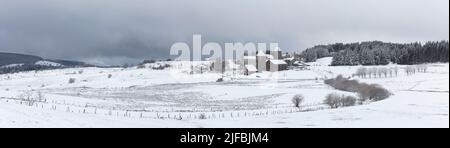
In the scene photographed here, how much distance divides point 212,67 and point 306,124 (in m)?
173

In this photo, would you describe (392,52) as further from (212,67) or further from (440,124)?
(440,124)

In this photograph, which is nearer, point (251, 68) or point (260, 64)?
point (251, 68)

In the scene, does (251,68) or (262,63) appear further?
(262,63)

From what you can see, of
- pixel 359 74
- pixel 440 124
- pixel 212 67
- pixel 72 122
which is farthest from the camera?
pixel 212 67

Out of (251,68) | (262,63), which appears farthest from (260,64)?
(251,68)

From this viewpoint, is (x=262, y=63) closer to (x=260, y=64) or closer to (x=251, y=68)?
(x=260, y=64)

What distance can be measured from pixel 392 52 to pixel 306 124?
567ft

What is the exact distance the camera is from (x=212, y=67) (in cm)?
19825
